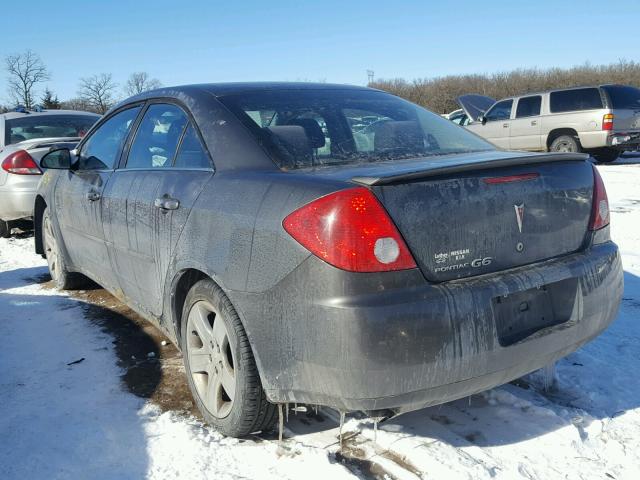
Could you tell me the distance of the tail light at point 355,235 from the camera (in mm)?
1994

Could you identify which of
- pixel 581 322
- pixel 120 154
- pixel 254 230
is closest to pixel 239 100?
pixel 254 230

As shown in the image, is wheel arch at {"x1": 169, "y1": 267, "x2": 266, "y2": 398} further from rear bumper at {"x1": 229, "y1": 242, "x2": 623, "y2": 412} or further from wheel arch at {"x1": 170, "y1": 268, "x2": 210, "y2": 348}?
rear bumper at {"x1": 229, "y1": 242, "x2": 623, "y2": 412}

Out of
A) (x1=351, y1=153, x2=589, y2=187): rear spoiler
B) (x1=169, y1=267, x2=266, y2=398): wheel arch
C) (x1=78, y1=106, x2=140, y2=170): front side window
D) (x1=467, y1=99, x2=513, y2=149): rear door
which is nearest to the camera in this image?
(x1=351, y1=153, x2=589, y2=187): rear spoiler

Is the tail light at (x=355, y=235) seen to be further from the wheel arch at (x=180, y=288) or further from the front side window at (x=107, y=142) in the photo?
the front side window at (x=107, y=142)

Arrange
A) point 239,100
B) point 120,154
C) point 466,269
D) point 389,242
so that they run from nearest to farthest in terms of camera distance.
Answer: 1. point 389,242
2. point 466,269
3. point 239,100
4. point 120,154

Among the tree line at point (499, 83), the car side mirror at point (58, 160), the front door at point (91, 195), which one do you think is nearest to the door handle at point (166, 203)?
the front door at point (91, 195)

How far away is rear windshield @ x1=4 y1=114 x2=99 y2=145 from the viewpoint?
7.88 metres

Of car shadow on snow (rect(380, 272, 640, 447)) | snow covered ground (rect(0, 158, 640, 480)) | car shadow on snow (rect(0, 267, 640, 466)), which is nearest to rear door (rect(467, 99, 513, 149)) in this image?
car shadow on snow (rect(0, 267, 640, 466))

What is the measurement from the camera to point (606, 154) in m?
14.4

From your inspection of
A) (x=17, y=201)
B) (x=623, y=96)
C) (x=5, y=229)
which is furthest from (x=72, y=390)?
(x=623, y=96)

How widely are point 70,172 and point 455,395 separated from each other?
3376mm

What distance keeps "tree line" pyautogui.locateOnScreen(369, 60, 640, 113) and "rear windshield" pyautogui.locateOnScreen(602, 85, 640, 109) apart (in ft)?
74.9

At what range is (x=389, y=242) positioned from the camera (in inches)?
79.5

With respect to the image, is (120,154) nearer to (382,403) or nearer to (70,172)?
(70,172)
